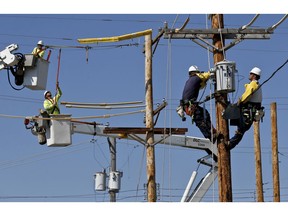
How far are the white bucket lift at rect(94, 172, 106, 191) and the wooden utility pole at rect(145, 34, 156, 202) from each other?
7146mm

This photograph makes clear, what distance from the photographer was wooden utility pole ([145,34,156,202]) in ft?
57.4

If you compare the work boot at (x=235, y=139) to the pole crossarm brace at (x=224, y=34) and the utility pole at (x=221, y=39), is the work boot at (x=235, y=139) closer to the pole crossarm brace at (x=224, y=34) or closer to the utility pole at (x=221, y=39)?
the utility pole at (x=221, y=39)

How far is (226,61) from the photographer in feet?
44.2

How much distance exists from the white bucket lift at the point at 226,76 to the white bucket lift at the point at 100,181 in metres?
11.7

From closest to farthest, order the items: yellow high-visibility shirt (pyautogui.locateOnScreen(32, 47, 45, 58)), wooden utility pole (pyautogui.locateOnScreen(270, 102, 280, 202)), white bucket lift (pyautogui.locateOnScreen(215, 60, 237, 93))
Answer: white bucket lift (pyautogui.locateOnScreen(215, 60, 237, 93)) < yellow high-visibility shirt (pyautogui.locateOnScreen(32, 47, 45, 58)) < wooden utility pole (pyautogui.locateOnScreen(270, 102, 280, 202))

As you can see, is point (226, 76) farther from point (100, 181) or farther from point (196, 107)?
point (100, 181)

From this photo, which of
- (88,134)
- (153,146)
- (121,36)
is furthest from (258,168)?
(121,36)

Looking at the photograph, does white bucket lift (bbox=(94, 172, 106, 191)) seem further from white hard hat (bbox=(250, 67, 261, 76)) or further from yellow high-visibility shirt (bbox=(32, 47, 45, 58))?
white hard hat (bbox=(250, 67, 261, 76))

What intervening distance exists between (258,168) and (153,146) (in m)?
7.30

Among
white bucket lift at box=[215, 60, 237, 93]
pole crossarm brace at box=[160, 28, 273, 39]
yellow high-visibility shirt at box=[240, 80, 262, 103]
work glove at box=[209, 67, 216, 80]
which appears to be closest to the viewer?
white bucket lift at box=[215, 60, 237, 93]

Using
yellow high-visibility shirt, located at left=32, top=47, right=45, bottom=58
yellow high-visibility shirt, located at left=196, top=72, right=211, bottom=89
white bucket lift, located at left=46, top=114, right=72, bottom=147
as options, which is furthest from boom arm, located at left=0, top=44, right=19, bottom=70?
yellow high-visibility shirt, located at left=196, top=72, right=211, bottom=89

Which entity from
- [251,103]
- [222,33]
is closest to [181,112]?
[251,103]

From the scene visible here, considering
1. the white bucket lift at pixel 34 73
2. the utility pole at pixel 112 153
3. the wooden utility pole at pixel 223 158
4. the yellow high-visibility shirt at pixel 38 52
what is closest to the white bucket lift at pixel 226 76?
the wooden utility pole at pixel 223 158

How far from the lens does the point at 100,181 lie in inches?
971
